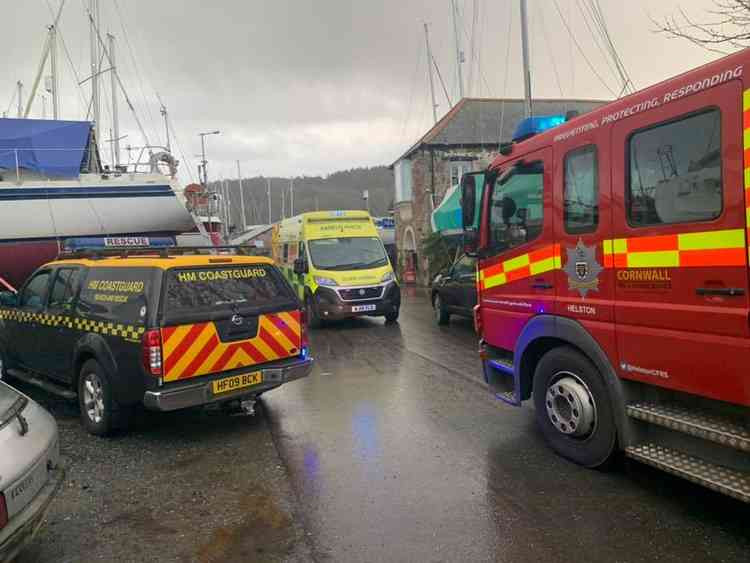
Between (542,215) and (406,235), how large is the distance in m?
22.7

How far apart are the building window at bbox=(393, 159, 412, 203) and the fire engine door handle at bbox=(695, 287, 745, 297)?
75.3ft

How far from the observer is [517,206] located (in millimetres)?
4898

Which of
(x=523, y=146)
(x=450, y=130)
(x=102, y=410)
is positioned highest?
(x=450, y=130)

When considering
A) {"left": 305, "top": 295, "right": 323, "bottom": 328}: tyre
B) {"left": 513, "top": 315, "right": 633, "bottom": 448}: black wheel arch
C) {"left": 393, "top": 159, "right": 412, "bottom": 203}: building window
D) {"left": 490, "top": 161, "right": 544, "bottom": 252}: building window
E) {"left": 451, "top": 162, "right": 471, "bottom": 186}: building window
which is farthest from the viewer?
{"left": 393, "top": 159, "right": 412, "bottom": 203}: building window

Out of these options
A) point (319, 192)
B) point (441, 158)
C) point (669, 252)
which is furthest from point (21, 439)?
point (319, 192)

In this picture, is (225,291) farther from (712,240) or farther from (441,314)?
(441,314)

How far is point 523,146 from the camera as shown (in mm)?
4867

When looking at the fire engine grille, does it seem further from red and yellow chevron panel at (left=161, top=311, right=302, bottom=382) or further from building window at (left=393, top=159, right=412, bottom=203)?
building window at (left=393, top=159, right=412, bottom=203)

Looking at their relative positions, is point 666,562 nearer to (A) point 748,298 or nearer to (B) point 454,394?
(A) point 748,298

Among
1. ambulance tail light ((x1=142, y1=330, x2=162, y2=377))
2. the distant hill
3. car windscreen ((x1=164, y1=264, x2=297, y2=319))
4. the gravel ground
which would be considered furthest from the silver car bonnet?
the distant hill

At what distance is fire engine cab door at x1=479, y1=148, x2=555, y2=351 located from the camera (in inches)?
176

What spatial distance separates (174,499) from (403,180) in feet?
78.2

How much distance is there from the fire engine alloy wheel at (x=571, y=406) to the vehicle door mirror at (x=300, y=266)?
8.88 m

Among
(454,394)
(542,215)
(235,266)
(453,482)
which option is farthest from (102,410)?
(542,215)
